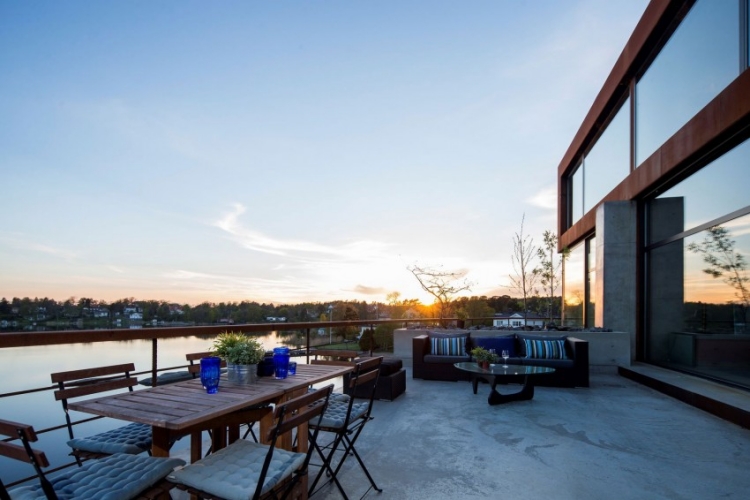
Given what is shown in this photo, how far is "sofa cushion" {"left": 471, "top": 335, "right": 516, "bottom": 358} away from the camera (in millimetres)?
6754

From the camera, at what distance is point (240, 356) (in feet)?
7.77

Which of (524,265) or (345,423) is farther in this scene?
(524,265)

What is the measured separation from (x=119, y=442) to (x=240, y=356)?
743 mm

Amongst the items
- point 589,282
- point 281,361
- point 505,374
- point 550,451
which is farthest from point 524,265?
point 281,361

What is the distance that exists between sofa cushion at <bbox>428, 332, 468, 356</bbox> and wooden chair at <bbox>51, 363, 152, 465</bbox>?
5083 mm

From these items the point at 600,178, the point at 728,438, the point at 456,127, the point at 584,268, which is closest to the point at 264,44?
the point at 456,127

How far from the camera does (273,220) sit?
9.61 meters

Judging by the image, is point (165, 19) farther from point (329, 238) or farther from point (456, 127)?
point (329, 238)

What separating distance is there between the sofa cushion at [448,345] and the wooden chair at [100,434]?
5.08 m

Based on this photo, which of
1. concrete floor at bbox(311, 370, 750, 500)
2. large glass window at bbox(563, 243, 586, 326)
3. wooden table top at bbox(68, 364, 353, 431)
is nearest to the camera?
wooden table top at bbox(68, 364, 353, 431)

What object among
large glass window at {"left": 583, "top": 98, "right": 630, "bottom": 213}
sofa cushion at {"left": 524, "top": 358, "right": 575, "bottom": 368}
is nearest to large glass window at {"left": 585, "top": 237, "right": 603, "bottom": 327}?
large glass window at {"left": 583, "top": 98, "right": 630, "bottom": 213}

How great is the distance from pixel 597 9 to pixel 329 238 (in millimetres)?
7359

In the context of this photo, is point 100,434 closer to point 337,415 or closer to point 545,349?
point 337,415

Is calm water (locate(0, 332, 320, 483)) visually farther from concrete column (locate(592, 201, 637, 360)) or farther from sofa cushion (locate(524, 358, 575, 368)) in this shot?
concrete column (locate(592, 201, 637, 360))
